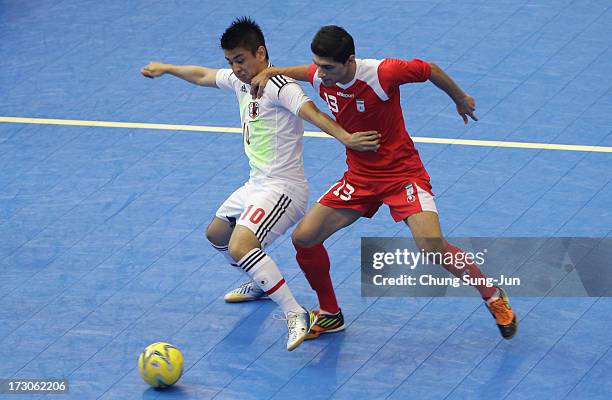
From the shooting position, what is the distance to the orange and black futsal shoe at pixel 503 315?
7.77m

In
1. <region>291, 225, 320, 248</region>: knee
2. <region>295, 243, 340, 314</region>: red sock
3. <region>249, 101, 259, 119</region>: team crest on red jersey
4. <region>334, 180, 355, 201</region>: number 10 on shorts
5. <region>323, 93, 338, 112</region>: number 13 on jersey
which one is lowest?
<region>295, 243, 340, 314</region>: red sock

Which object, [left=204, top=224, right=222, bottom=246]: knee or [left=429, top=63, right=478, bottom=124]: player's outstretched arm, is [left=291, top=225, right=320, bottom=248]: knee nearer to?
[left=204, top=224, right=222, bottom=246]: knee

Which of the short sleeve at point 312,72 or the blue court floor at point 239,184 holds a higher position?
the short sleeve at point 312,72

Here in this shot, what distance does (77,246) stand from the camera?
9.37m

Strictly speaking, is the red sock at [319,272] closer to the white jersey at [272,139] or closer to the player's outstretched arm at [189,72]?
the white jersey at [272,139]

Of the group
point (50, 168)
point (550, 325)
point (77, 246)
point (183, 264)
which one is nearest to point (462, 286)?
point (550, 325)

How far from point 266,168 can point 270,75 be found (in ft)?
2.33

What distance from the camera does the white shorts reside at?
25.7 feet

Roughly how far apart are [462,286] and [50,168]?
4.36m

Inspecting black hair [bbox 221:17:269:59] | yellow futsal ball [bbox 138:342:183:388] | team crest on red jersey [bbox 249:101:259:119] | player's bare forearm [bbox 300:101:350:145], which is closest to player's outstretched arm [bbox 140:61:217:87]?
team crest on red jersey [bbox 249:101:259:119]

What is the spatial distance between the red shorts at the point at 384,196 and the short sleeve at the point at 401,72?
0.71 metres

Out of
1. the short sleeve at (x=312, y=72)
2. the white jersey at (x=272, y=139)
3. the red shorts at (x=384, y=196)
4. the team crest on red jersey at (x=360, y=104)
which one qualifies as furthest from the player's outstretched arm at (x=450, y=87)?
the white jersey at (x=272, y=139)

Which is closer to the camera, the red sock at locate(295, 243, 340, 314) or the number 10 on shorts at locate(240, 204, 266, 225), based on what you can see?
the number 10 on shorts at locate(240, 204, 266, 225)

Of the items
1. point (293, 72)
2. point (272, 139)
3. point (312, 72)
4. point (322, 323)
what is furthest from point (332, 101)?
point (322, 323)
